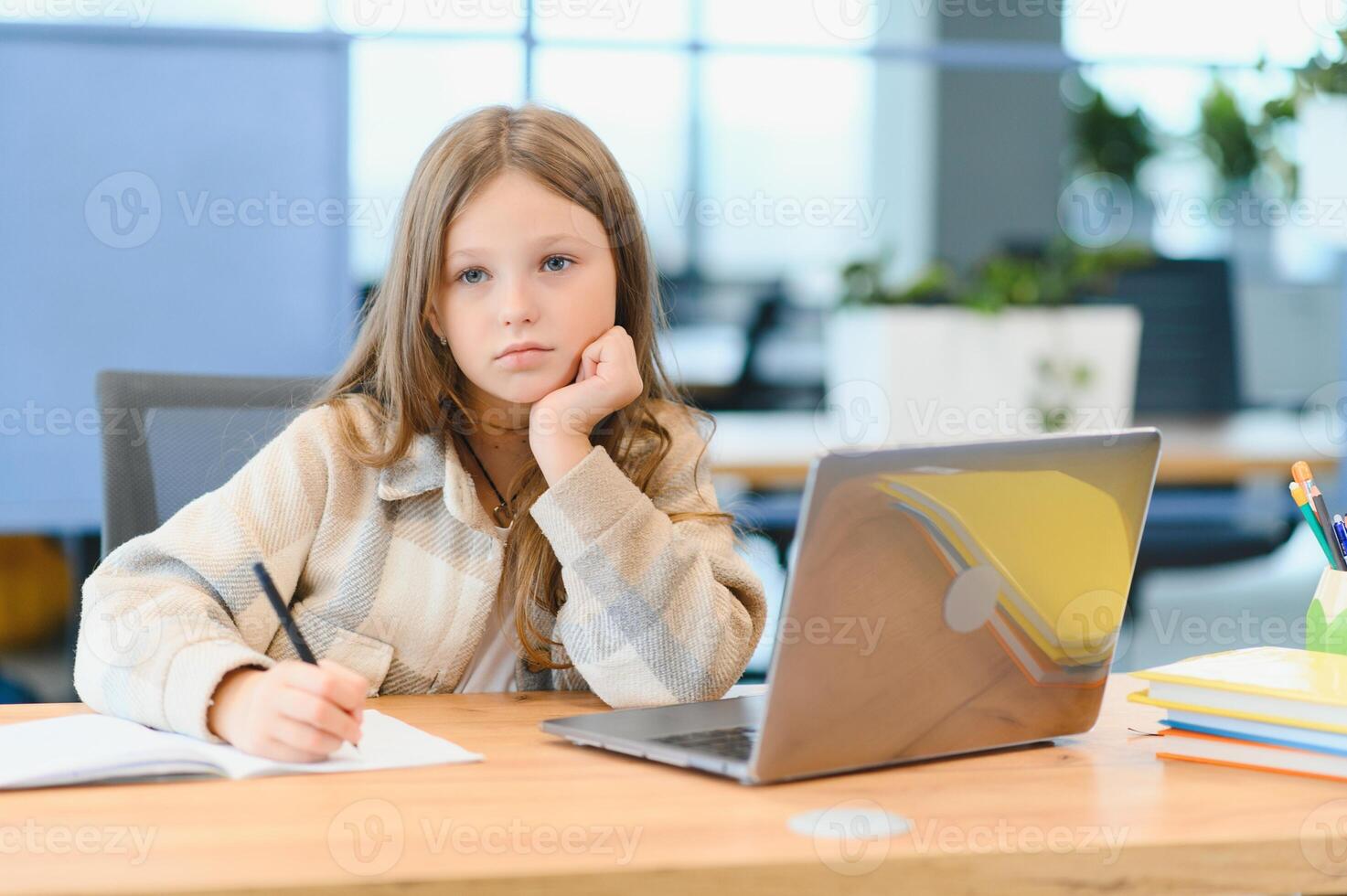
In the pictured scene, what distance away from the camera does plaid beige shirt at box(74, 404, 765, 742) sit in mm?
1082

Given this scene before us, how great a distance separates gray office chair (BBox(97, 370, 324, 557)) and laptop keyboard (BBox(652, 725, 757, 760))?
72 cm

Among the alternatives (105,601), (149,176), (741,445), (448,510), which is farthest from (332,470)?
(149,176)

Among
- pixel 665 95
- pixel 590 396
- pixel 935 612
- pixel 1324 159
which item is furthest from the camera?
pixel 665 95

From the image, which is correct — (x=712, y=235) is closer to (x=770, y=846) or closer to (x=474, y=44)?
(x=474, y=44)

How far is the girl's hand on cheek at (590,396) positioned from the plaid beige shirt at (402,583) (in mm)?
75

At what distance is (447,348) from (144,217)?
5.76ft

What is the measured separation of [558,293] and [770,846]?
2.10 ft

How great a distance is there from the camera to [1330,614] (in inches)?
44.2

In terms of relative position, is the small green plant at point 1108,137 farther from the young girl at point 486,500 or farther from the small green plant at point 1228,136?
the young girl at point 486,500

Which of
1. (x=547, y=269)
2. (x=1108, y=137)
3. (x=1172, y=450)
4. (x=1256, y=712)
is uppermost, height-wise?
(x=1108, y=137)

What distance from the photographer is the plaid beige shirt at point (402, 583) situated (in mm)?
1082

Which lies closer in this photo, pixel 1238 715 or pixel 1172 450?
pixel 1238 715

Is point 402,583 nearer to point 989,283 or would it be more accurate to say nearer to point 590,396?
point 590,396

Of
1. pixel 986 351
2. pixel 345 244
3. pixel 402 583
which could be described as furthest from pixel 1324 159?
pixel 402 583
